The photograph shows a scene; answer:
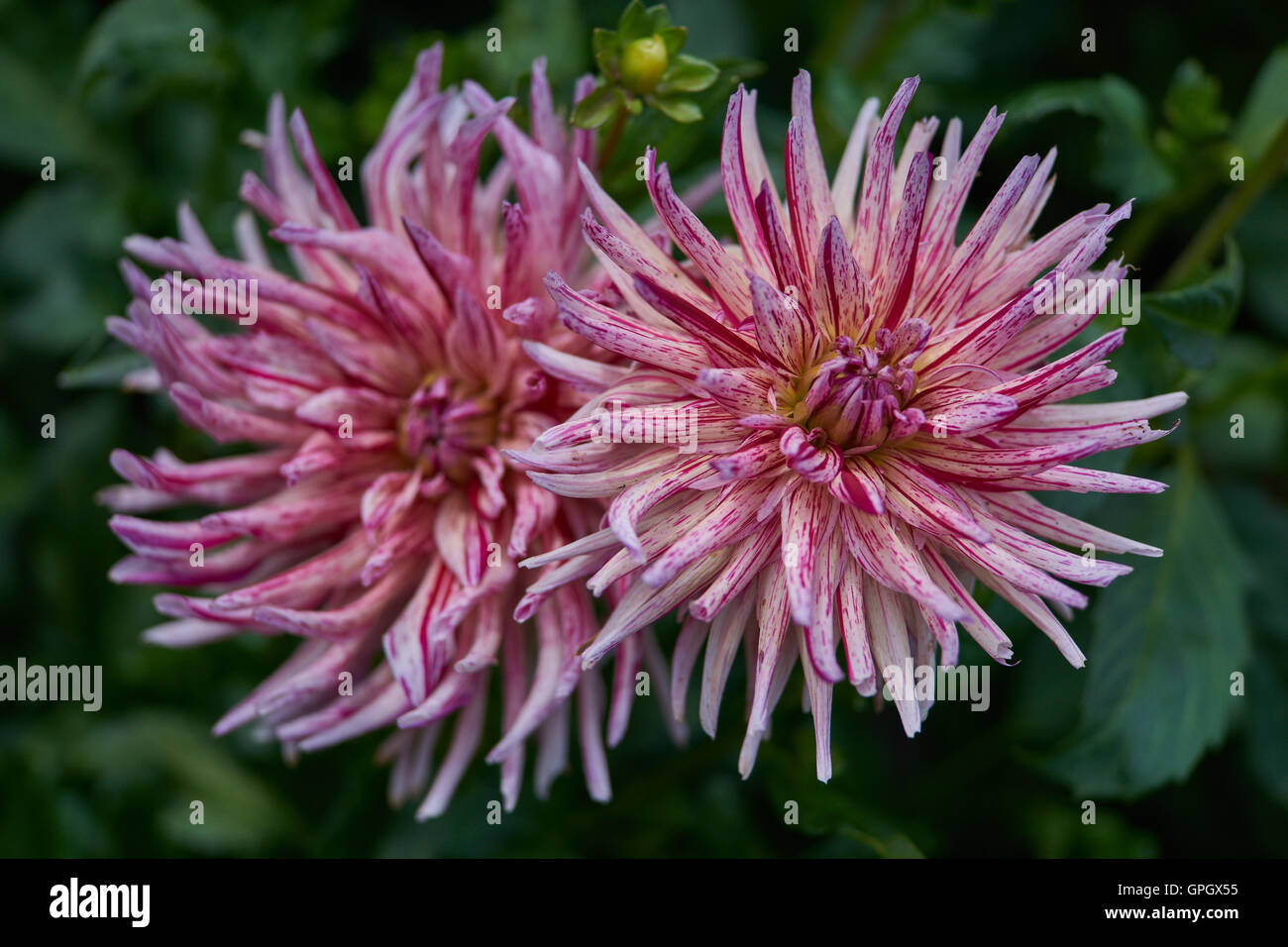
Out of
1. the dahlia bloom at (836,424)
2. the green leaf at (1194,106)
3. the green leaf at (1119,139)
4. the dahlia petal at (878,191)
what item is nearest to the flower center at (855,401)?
the dahlia bloom at (836,424)

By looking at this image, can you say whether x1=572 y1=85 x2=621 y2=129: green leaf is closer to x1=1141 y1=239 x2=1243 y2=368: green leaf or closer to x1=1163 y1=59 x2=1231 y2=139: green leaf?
x1=1141 y1=239 x2=1243 y2=368: green leaf

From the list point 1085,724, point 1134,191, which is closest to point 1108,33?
point 1134,191

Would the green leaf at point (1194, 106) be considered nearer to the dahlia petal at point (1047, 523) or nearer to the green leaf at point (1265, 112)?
the green leaf at point (1265, 112)

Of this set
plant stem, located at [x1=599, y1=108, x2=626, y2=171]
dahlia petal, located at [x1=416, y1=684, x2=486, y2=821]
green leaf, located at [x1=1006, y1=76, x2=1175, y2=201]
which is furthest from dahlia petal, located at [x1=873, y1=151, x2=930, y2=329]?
dahlia petal, located at [x1=416, y1=684, x2=486, y2=821]

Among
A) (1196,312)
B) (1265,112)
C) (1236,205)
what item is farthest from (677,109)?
(1265,112)

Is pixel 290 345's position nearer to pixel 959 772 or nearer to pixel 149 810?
pixel 149 810
